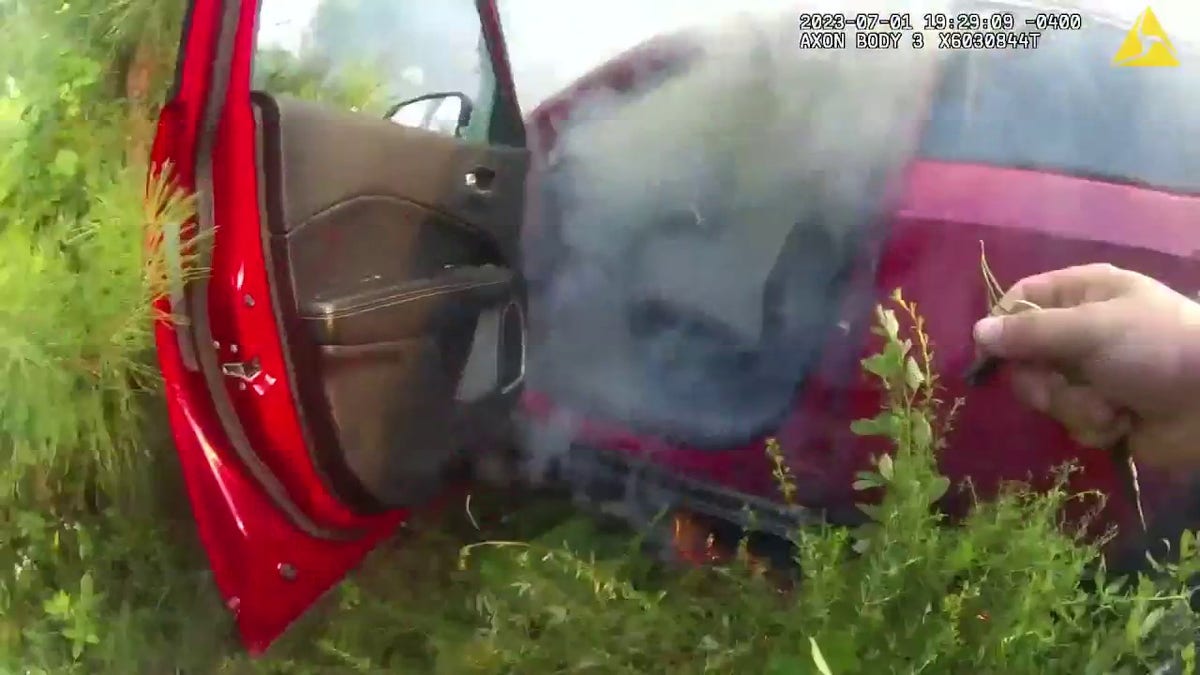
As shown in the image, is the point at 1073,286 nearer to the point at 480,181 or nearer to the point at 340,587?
the point at 480,181

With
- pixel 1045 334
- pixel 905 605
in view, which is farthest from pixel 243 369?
pixel 1045 334

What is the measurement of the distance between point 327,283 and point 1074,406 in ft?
2.08

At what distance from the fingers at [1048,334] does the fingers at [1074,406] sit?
2 centimetres

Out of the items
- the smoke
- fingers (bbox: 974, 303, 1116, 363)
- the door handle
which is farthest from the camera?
the door handle

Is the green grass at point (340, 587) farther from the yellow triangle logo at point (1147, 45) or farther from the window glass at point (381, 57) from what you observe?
the yellow triangle logo at point (1147, 45)

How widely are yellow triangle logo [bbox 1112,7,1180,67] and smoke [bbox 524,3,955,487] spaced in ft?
0.49

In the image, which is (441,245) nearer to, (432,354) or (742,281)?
(432,354)

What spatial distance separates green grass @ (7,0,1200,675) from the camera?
0.69m

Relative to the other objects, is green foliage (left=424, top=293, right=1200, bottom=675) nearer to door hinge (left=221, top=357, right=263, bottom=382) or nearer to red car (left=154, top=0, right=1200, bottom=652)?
red car (left=154, top=0, right=1200, bottom=652)

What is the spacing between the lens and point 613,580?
2.75 feet

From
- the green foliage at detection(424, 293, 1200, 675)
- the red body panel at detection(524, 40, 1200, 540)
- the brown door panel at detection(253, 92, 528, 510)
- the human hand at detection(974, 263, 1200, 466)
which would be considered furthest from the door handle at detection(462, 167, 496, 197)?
the human hand at detection(974, 263, 1200, 466)

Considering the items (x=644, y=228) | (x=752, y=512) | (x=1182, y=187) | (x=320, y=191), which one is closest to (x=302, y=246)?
(x=320, y=191)

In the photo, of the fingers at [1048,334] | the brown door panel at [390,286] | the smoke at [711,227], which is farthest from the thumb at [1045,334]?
the brown door panel at [390,286]

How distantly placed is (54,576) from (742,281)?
658mm
